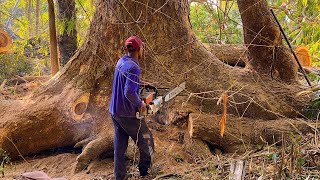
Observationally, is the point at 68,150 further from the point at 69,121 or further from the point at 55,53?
the point at 55,53

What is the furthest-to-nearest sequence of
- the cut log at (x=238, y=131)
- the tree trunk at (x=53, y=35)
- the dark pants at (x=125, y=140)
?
the tree trunk at (x=53, y=35)
the cut log at (x=238, y=131)
the dark pants at (x=125, y=140)

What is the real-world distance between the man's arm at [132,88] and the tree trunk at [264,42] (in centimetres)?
210

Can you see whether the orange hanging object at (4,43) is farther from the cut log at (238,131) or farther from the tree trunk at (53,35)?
the cut log at (238,131)

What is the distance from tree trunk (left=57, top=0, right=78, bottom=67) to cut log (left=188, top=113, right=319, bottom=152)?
3.95 meters

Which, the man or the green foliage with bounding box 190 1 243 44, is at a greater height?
the green foliage with bounding box 190 1 243 44

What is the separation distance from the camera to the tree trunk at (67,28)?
804cm

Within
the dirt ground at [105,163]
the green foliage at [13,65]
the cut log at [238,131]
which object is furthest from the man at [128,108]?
the green foliage at [13,65]

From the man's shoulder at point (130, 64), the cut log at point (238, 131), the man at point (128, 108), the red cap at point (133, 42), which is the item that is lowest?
the cut log at point (238, 131)

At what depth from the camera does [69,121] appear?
5.57m

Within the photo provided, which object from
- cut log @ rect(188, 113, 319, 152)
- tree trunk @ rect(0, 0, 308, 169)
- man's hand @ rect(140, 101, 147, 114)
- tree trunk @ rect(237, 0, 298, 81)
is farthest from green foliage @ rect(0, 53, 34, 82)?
man's hand @ rect(140, 101, 147, 114)

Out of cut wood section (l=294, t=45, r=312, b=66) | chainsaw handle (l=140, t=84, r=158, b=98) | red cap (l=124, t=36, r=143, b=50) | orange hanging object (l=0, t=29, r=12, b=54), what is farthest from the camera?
orange hanging object (l=0, t=29, r=12, b=54)

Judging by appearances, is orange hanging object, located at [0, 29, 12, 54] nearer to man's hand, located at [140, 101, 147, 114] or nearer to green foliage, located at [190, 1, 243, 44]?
green foliage, located at [190, 1, 243, 44]

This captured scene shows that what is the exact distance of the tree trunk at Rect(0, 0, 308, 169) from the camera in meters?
5.57

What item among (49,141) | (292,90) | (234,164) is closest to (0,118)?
(49,141)
